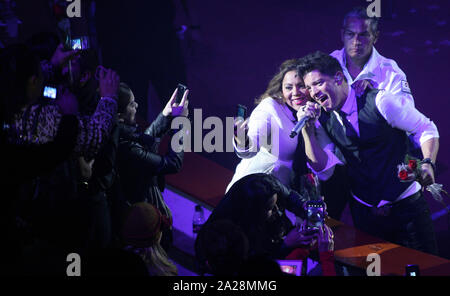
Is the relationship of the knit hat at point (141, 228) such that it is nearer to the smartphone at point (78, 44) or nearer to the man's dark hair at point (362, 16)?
the smartphone at point (78, 44)

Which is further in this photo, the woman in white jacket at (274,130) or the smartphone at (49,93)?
the woman in white jacket at (274,130)

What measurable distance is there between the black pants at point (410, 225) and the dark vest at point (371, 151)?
99mm

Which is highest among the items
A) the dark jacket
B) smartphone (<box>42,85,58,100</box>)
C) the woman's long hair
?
the woman's long hair

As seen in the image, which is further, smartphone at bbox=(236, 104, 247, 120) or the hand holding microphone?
smartphone at bbox=(236, 104, 247, 120)

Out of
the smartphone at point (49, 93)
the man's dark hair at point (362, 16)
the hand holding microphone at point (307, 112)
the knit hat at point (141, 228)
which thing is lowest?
the knit hat at point (141, 228)

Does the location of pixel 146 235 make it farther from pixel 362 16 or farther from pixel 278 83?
pixel 362 16

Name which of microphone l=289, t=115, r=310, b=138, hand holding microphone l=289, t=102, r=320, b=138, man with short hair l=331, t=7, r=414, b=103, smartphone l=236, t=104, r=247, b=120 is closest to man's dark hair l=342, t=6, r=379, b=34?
man with short hair l=331, t=7, r=414, b=103

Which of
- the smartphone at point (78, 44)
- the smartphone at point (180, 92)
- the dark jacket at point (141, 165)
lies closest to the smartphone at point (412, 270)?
the dark jacket at point (141, 165)

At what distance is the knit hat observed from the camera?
269 centimetres

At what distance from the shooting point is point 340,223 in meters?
3.54

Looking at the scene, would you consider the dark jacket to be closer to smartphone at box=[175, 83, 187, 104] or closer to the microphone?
smartphone at box=[175, 83, 187, 104]

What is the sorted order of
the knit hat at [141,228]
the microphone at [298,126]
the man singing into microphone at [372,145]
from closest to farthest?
the knit hat at [141,228] < the microphone at [298,126] < the man singing into microphone at [372,145]

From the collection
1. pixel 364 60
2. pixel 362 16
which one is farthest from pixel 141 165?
pixel 362 16

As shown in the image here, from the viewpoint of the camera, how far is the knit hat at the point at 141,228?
2.69 meters
